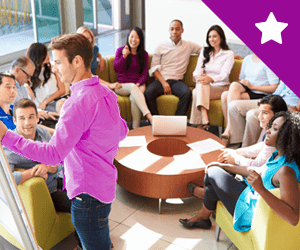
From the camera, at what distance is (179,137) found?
12.9ft

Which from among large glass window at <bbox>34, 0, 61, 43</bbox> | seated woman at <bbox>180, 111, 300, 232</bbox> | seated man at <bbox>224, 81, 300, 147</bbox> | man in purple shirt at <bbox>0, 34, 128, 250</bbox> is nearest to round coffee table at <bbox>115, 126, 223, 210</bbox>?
seated woman at <bbox>180, 111, 300, 232</bbox>

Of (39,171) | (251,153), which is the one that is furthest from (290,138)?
(39,171)

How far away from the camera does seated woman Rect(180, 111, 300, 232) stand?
2125 mm

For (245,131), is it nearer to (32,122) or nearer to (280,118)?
(280,118)

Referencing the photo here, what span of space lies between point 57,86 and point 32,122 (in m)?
1.81

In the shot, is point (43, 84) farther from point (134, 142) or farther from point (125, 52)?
point (134, 142)

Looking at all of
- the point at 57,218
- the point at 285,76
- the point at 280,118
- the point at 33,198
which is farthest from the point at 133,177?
the point at 285,76

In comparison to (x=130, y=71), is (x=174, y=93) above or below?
below

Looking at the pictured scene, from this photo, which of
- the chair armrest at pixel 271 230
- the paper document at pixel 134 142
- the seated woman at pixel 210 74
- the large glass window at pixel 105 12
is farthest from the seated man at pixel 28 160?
the large glass window at pixel 105 12

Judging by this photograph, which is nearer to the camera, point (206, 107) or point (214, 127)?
point (206, 107)

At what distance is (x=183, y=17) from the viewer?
6.89 metres

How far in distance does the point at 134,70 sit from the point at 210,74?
102 cm

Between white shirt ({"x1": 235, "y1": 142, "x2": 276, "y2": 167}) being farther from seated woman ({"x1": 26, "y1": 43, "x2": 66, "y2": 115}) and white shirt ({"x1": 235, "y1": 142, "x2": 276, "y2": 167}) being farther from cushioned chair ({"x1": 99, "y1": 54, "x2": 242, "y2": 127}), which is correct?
seated woman ({"x1": 26, "y1": 43, "x2": 66, "y2": 115})

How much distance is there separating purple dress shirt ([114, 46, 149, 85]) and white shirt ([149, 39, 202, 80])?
0.54 feet
